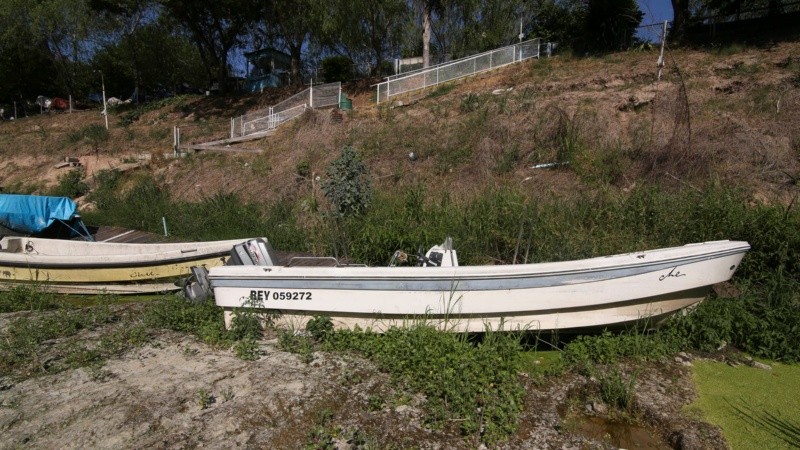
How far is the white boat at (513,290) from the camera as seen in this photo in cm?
467

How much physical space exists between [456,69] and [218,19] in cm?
1777

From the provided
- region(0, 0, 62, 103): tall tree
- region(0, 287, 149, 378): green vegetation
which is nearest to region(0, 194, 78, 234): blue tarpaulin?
region(0, 287, 149, 378): green vegetation

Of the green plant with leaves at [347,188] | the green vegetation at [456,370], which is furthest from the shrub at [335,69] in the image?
the green vegetation at [456,370]

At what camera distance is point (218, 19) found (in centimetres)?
2856

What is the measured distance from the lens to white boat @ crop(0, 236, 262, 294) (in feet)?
24.5

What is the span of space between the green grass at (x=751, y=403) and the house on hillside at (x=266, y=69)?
103 ft

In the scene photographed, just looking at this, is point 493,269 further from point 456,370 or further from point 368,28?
point 368,28

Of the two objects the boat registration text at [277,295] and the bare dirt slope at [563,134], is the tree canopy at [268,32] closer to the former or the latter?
the bare dirt slope at [563,134]

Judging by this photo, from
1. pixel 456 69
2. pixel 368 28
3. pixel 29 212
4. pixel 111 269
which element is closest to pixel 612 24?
pixel 456 69

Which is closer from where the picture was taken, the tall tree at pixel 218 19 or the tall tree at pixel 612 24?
the tall tree at pixel 612 24

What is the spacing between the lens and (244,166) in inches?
627

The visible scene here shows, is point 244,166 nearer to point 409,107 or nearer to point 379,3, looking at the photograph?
point 409,107

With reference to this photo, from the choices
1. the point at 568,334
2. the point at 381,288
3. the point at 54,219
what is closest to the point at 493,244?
the point at 568,334

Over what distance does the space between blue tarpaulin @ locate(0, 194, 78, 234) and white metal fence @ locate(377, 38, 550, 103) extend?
12312 mm
